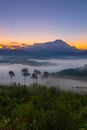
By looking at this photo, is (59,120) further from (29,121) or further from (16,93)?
(16,93)

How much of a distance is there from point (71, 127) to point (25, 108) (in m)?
1.50

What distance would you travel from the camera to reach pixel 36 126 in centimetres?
666

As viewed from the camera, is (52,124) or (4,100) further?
(4,100)

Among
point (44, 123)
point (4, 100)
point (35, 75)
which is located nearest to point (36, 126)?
point (44, 123)

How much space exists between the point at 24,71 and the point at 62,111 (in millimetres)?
117156

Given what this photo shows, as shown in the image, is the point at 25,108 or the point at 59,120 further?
the point at 25,108

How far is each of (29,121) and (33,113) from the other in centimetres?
44

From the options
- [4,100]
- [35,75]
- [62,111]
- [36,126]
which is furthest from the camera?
[35,75]

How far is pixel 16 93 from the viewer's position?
31.3 m

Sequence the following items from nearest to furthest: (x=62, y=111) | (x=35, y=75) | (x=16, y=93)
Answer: (x=62, y=111)
(x=16, y=93)
(x=35, y=75)

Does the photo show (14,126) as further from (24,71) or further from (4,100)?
(24,71)

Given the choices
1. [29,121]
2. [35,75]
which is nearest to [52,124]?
[29,121]

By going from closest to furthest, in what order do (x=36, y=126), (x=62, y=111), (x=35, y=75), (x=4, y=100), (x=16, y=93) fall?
(x=36, y=126), (x=62, y=111), (x=4, y=100), (x=16, y=93), (x=35, y=75)

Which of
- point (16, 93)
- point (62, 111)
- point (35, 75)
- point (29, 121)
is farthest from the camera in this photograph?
point (35, 75)
